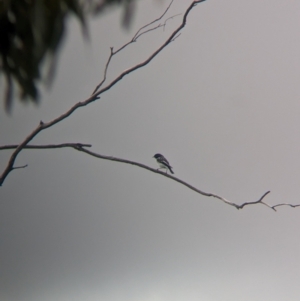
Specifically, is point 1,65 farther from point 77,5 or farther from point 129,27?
→ point 129,27

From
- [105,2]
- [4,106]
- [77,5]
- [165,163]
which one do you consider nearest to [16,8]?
[77,5]

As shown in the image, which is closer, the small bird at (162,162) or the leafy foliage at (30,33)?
the leafy foliage at (30,33)

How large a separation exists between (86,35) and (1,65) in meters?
0.35

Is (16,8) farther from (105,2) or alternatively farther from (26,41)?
(105,2)

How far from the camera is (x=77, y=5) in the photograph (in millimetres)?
1066

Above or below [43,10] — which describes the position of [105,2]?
above

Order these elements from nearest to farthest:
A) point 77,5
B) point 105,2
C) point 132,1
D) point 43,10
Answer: point 43,10
point 77,5
point 105,2
point 132,1

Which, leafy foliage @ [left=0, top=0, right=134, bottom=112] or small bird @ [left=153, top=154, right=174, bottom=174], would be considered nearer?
leafy foliage @ [left=0, top=0, right=134, bottom=112]

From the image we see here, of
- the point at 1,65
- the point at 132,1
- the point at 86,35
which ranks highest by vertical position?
the point at 132,1

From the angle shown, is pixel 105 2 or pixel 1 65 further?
pixel 105 2

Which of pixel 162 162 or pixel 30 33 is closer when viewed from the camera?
pixel 30 33

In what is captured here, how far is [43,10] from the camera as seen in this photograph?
962 mm

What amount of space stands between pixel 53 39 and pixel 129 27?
0.33 meters

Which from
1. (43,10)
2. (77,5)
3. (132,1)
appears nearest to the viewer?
(43,10)
